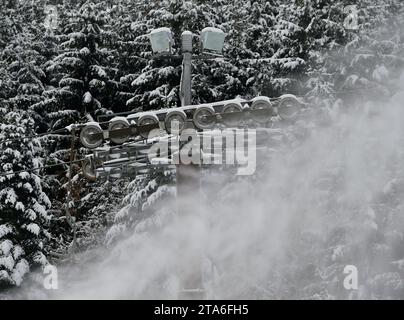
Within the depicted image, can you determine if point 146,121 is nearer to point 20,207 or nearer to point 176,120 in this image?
point 176,120

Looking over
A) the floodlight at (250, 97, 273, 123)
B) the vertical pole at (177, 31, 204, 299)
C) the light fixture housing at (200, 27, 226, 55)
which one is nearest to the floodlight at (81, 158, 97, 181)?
the vertical pole at (177, 31, 204, 299)

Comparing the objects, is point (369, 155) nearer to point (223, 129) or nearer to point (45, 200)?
point (223, 129)

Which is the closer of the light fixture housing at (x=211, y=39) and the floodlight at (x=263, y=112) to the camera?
the floodlight at (x=263, y=112)

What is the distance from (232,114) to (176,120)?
95cm

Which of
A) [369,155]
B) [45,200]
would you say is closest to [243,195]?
[369,155]

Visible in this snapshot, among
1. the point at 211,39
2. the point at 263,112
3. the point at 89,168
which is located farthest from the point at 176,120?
the point at 89,168

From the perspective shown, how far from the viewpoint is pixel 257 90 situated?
928 inches

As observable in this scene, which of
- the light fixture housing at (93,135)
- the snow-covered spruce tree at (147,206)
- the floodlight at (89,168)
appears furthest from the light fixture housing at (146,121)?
the snow-covered spruce tree at (147,206)

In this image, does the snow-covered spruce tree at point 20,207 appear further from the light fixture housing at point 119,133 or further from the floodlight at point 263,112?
the floodlight at point 263,112

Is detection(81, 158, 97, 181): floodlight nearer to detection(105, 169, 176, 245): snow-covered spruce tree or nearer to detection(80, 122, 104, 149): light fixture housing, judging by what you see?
detection(80, 122, 104, 149): light fixture housing

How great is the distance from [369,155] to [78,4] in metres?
18.1

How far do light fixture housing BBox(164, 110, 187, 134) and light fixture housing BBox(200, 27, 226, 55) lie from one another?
58.8 inches

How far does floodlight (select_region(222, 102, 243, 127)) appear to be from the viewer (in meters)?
10.0

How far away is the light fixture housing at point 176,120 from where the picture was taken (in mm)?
9828
